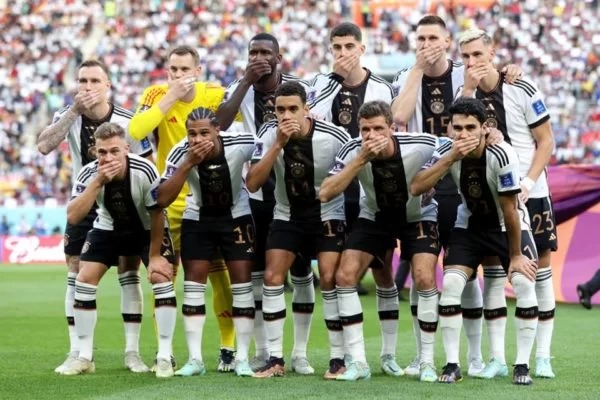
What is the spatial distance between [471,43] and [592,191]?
21.4 feet

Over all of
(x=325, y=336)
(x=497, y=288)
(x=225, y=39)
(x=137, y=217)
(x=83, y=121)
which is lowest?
(x=325, y=336)

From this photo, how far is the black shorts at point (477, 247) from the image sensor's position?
7.75 meters

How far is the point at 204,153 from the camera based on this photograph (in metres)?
7.85

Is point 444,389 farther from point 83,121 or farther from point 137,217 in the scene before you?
point 83,121

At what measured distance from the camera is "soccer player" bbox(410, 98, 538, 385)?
748 centimetres

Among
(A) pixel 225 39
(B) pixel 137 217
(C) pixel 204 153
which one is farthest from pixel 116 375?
(A) pixel 225 39

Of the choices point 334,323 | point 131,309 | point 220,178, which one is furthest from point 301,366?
point 220,178

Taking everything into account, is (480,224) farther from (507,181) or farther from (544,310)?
(544,310)

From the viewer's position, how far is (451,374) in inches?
302

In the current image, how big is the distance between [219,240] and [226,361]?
92 centimetres

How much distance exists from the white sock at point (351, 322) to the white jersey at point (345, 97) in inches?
49.9

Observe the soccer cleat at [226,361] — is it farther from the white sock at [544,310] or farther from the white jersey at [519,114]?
the white jersey at [519,114]

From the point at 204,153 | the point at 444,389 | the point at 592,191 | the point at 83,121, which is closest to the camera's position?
the point at 444,389

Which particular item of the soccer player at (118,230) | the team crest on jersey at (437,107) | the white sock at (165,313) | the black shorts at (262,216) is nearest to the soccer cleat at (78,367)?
the soccer player at (118,230)
